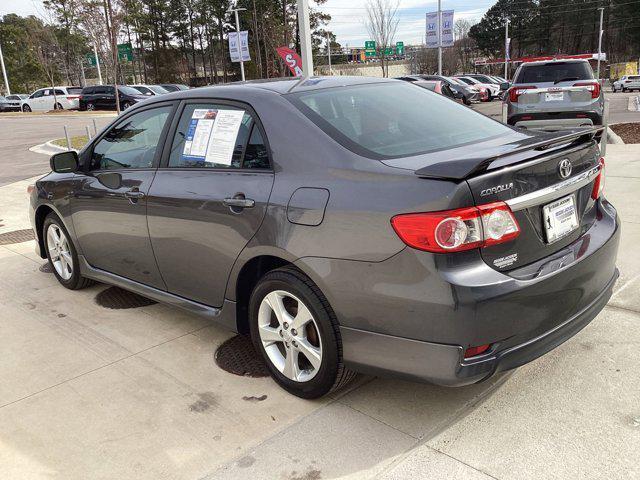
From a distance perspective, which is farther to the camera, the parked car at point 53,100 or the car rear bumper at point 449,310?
the parked car at point 53,100

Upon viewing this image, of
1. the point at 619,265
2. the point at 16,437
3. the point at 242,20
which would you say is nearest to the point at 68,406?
the point at 16,437

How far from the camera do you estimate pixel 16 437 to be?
2.88m

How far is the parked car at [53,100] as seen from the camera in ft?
126

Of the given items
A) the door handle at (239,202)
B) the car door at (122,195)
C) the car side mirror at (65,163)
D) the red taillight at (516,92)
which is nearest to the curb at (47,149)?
the red taillight at (516,92)

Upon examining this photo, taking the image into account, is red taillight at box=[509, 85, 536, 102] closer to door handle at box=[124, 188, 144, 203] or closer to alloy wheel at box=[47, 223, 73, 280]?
alloy wheel at box=[47, 223, 73, 280]

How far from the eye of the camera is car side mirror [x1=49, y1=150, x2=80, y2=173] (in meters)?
4.43

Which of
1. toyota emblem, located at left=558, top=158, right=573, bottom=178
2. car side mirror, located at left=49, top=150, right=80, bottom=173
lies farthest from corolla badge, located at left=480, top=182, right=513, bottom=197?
car side mirror, located at left=49, top=150, right=80, bottom=173

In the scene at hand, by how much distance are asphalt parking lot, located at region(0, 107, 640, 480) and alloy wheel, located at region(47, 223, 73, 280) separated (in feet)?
3.28

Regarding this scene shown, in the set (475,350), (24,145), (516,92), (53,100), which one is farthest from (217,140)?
(53,100)

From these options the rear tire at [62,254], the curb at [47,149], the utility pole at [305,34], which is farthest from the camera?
the curb at [47,149]

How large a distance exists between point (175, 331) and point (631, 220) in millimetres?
4545

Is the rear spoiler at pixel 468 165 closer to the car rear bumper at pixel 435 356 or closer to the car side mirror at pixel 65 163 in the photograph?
the car rear bumper at pixel 435 356

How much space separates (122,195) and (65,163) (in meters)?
0.84

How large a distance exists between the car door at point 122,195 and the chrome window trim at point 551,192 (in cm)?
225
